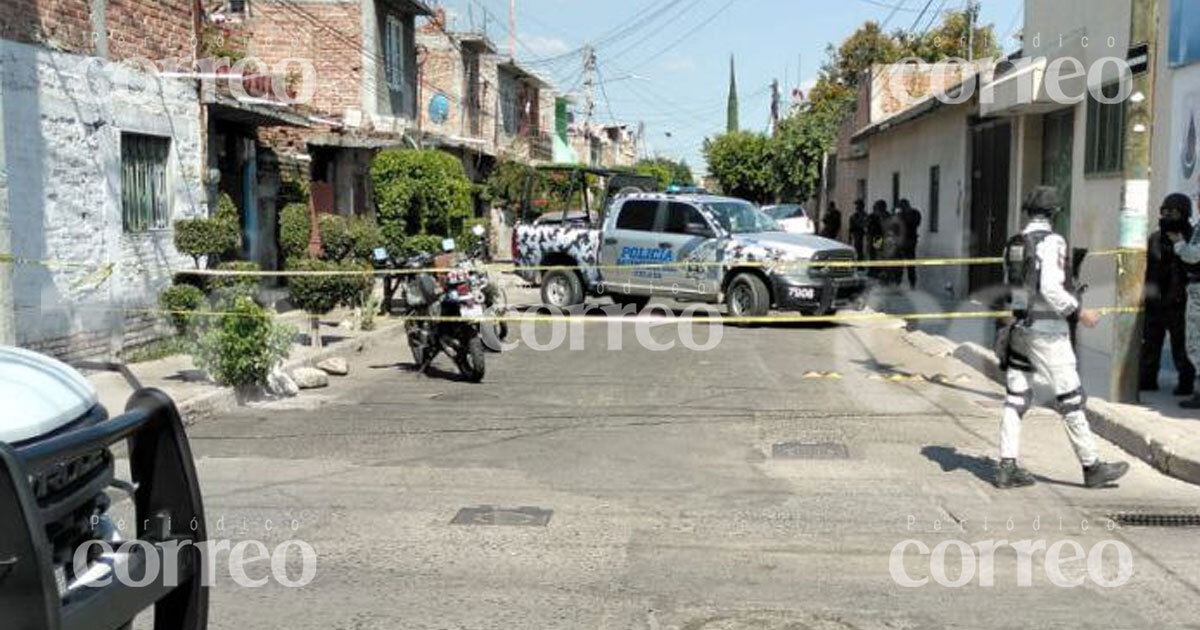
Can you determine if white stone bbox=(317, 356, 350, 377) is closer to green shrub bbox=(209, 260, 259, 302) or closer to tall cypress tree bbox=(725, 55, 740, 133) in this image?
green shrub bbox=(209, 260, 259, 302)

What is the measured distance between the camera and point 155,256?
14.0 meters

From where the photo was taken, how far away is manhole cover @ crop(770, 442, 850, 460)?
8.34m

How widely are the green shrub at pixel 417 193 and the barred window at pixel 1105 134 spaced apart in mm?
11283

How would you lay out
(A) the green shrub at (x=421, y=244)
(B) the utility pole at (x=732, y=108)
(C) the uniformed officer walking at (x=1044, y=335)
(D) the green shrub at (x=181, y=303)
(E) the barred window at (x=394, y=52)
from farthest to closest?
(B) the utility pole at (x=732, y=108)
(E) the barred window at (x=394, y=52)
(A) the green shrub at (x=421, y=244)
(D) the green shrub at (x=181, y=303)
(C) the uniformed officer walking at (x=1044, y=335)

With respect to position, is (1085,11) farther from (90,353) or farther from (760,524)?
(90,353)

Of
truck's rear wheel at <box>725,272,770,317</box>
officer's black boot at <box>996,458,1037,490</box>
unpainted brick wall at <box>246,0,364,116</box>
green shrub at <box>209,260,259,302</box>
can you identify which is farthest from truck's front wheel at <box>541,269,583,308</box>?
officer's black boot at <box>996,458,1037,490</box>

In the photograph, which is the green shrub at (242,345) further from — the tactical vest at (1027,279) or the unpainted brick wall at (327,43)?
the unpainted brick wall at (327,43)

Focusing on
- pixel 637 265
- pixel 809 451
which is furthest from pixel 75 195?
pixel 637 265

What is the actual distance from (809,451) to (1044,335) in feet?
6.55

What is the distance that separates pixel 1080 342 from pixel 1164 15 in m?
4.20

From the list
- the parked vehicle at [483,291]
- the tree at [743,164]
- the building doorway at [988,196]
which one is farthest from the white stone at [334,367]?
the tree at [743,164]

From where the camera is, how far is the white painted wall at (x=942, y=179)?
21.2 m

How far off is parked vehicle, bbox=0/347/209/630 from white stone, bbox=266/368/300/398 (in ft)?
24.0

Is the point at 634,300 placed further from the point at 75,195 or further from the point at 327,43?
the point at 327,43
